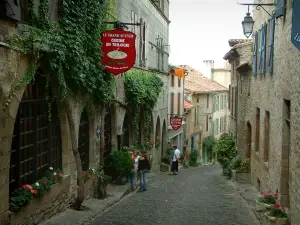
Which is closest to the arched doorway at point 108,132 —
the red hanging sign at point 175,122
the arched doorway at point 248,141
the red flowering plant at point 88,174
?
the red flowering plant at point 88,174

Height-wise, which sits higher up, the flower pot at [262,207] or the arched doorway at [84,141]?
the arched doorway at [84,141]

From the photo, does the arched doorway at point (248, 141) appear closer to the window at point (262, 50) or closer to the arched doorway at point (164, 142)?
the window at point (262, 50)

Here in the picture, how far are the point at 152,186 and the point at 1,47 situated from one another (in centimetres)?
1057

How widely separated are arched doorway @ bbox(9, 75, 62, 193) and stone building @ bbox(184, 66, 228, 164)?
86.8 feet

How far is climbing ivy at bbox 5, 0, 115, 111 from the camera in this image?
27.2 feet

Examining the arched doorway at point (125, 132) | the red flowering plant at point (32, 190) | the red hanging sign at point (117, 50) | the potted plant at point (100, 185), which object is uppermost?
the red hanging sign at point (117, 50)

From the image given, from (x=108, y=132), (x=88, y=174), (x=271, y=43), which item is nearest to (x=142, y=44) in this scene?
(x=108, y=132)

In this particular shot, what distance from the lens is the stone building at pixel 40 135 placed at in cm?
765

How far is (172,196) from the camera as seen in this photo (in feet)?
47.3

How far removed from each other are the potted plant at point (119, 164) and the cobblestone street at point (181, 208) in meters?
0.88

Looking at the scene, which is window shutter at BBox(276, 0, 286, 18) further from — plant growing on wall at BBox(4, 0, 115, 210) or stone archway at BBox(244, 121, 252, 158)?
stone archway at BBox(244, 121, 252, 158)

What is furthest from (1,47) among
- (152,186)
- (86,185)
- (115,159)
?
(152,186)

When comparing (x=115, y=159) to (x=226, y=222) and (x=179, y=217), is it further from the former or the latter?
(x=226, y=222)

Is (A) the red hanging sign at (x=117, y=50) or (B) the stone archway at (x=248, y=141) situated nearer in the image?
(A) the red hanging sign at (x=117, y=50)
